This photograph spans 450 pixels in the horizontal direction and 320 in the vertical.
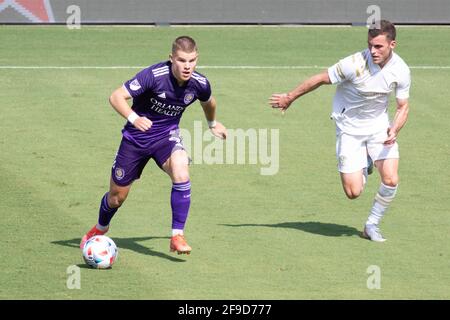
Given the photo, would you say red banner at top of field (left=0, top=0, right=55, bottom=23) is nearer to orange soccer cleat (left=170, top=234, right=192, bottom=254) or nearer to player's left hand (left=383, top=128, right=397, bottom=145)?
player's left hand (left=383, top=128, right=397, bottom=145)

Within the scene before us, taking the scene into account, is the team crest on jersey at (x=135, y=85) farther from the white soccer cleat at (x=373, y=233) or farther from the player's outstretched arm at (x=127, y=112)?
the white soccer cleat at (x=373, y=233)

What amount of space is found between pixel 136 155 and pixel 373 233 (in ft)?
9.30

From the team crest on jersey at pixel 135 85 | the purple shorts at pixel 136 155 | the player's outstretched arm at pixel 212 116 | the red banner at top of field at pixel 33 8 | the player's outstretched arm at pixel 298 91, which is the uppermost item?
the red banner at top of field at pixel 33 8

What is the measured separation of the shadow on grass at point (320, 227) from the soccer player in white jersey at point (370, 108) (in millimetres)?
326

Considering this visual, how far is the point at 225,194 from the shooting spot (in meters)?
14.6

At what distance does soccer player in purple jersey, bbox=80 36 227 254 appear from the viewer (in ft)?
36.9

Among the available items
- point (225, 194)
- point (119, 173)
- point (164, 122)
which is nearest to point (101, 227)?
point (119, 173)

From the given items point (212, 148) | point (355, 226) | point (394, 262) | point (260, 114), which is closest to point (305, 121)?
Answer: point (260, 114)

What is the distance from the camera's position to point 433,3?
88.1 ft

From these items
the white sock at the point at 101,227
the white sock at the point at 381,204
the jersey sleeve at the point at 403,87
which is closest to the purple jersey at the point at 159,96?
the white sock at the point at 101,227

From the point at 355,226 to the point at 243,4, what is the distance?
46.9 feet

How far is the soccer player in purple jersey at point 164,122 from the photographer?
1124 cm

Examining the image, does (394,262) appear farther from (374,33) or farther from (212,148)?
(212,148)

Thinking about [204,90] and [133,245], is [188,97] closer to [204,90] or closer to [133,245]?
[204,90]
